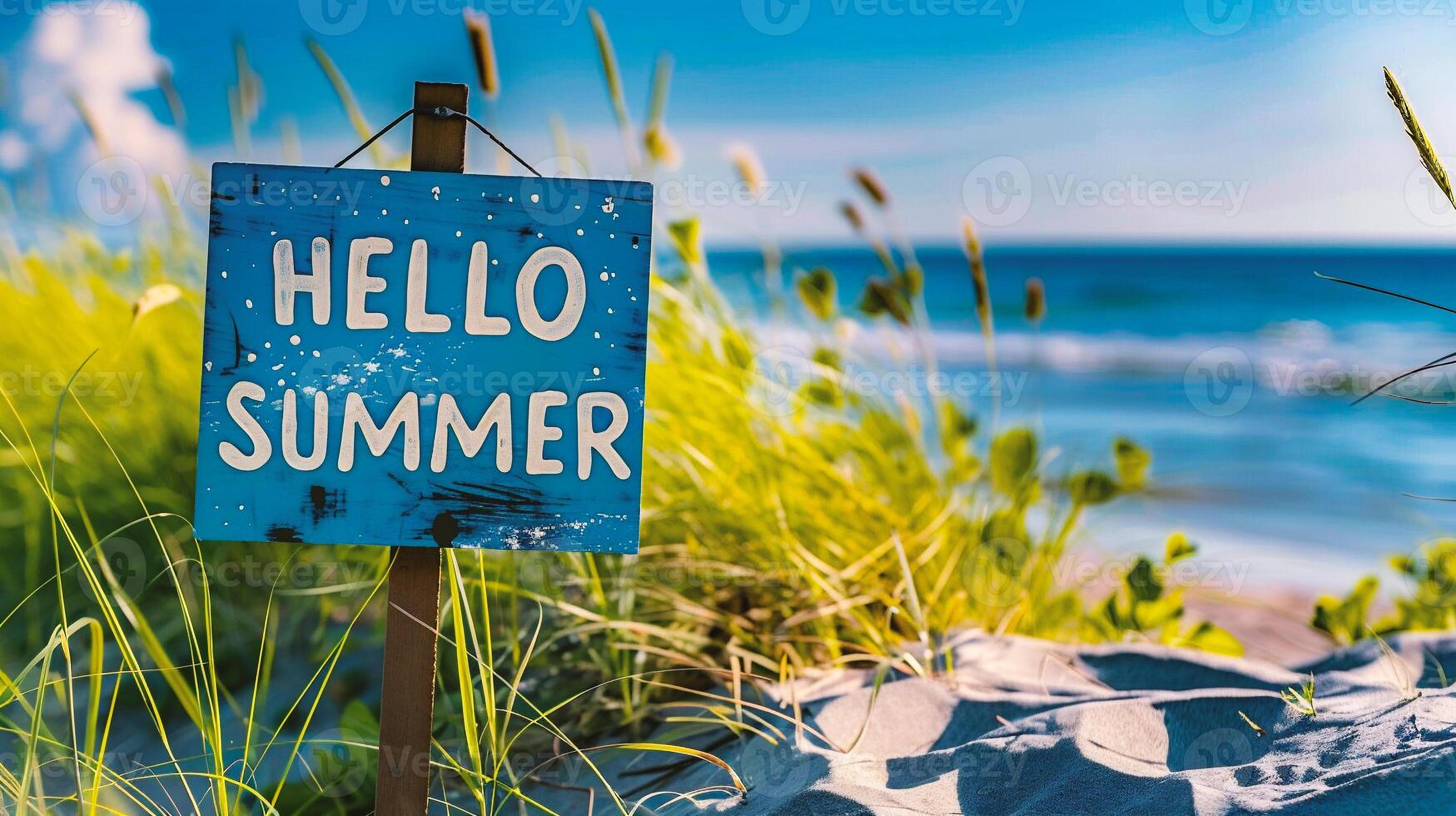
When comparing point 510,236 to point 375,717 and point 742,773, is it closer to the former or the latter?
point 742,773

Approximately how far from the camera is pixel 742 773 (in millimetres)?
1264

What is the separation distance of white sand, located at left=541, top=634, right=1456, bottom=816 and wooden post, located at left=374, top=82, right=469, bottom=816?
315mm

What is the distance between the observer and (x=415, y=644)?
110 cm

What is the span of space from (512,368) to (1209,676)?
Answer: 3.93ft

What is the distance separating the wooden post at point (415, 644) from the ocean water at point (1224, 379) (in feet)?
3.34
